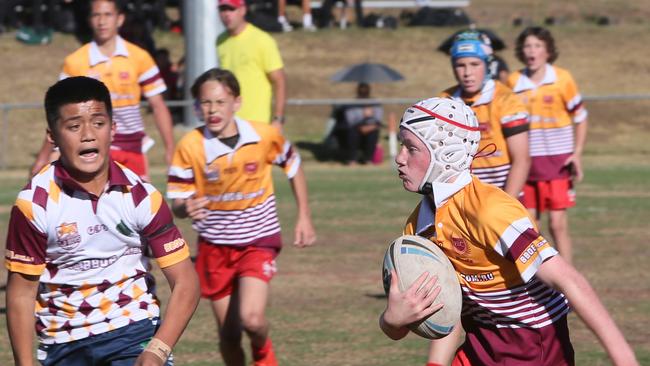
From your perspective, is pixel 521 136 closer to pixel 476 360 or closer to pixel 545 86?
pixel 545 86

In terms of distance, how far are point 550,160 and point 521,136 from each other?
220cm

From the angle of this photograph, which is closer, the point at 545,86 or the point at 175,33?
the point at 545,86

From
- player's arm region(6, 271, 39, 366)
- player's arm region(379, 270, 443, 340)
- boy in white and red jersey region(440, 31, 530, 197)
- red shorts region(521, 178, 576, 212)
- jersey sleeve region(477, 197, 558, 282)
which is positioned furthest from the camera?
red shorts region(521, 178, 576, 212)

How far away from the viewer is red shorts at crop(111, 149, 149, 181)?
9.62 metres

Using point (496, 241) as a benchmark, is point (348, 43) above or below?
below

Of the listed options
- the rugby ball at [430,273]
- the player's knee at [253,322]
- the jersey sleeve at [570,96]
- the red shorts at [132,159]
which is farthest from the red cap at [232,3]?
the rugby ball at [430,273]

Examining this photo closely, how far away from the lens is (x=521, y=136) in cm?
818

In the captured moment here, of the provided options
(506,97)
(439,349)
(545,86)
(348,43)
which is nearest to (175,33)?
(348,43)

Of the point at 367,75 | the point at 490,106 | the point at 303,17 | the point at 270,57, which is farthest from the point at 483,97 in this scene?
the point at 303,17

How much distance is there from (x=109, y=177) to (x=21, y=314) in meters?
0.63

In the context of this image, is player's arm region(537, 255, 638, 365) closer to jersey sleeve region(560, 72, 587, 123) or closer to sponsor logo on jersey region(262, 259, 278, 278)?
sponsor logo on jersey region(262, 259, 278, 278)

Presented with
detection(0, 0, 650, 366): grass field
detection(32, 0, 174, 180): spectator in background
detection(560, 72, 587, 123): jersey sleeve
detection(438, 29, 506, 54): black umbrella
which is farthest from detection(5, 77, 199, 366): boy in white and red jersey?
detection(560, 72, 587, 123): jersey sleeve

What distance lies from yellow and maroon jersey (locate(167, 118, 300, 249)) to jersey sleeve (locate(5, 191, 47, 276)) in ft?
8.31

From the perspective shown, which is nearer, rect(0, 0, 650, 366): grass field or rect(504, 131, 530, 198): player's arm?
rect(504, 131, 530, 198): player's arm
